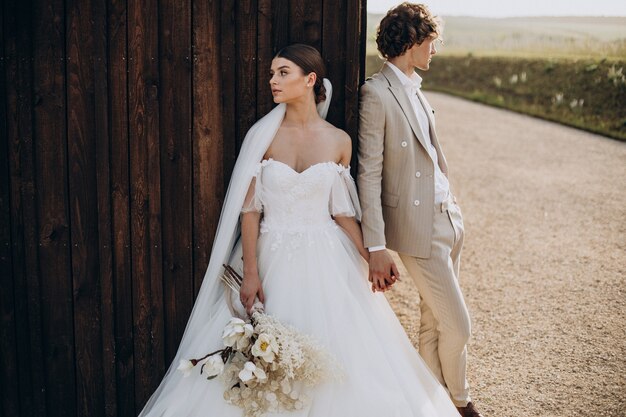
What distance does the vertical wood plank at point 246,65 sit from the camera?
391cm

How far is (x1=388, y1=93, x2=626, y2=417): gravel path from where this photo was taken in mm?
5215

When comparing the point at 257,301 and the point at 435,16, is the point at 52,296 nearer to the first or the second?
the point at 257,301

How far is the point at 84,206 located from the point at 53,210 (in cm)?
17

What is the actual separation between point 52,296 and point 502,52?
22.1 meters

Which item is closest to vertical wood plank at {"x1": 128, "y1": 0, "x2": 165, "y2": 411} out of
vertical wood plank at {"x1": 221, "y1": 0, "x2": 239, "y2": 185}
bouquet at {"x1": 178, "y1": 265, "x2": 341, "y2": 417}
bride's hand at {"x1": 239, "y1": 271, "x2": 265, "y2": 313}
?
vertical wood plank at {"x1": 221, "y1": 0, "x2": 239, "y2": 185}

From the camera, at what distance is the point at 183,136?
3955 mm

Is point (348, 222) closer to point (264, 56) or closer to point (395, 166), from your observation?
point (395, 166)

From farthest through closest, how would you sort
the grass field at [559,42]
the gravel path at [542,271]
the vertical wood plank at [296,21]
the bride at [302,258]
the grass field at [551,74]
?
the grass field at [559,42], the grass field at [551,74], the gravel path at [542,271], the vertical wood plank at [296,21], the bride at [302,258]

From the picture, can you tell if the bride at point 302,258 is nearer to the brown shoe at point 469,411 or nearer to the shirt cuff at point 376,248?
the shirt cuff at point 376,248

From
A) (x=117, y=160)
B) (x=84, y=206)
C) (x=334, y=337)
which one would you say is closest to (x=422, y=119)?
(x=334, y=337)

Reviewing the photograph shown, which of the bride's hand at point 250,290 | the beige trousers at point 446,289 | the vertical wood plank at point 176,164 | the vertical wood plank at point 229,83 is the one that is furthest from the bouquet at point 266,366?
the vertical wood plank at point 229,83

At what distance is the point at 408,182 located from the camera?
400 centimetres

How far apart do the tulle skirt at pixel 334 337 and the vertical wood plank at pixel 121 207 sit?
0.32 m

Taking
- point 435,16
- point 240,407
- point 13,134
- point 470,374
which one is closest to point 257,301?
point 240,407
